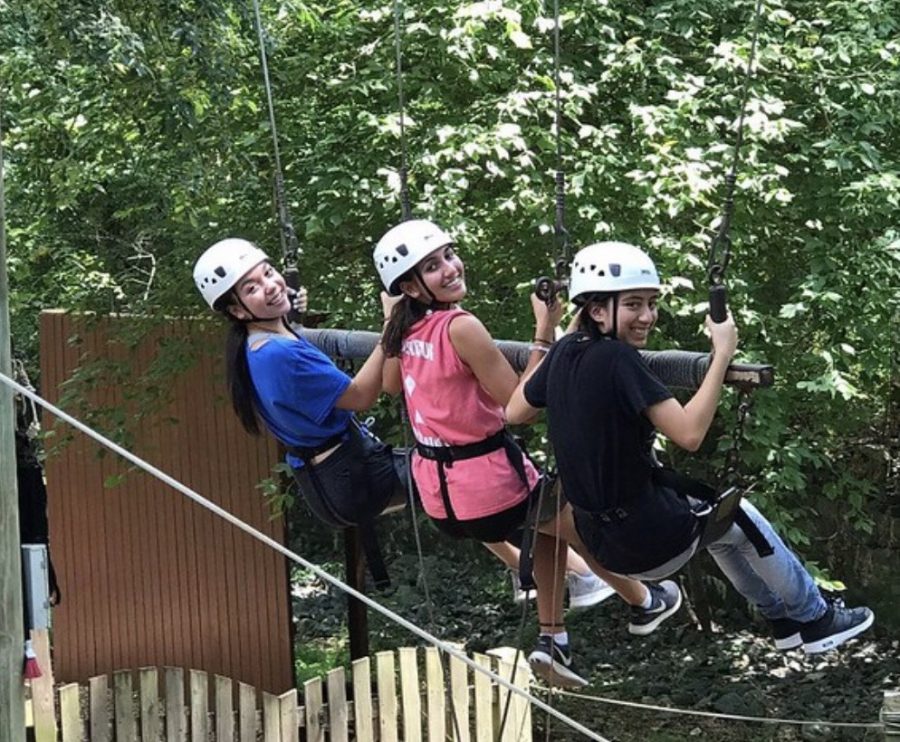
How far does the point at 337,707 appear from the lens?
226 inches

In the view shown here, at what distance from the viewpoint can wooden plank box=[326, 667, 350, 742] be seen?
5719 millimetres

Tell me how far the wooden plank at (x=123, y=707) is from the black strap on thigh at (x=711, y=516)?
3122 millimetres

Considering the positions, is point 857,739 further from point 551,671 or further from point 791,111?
point 551,671

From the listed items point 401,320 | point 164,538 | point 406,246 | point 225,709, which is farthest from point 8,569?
point 164,538

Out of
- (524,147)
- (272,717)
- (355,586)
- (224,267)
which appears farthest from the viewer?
(355,586)

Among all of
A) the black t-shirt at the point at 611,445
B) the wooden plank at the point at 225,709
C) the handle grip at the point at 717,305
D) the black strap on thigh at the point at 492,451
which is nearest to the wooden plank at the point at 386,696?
the wooden plank at the point at 225,709

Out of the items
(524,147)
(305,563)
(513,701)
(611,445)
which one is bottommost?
(513,701)

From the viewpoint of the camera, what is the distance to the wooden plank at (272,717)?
18.4 ft

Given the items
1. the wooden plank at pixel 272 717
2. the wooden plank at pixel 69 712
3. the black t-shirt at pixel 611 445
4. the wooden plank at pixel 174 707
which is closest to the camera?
the black t-shirt at pixel 611 445

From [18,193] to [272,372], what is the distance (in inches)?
171

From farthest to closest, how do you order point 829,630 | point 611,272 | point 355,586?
point 355,586 < point 829,630 < point 611,272

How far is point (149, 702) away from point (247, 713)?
41cm

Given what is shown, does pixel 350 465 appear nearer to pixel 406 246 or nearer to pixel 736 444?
pixel 406 246

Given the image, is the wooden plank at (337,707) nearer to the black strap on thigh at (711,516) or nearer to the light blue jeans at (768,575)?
the light blue jeans at (768,575)
